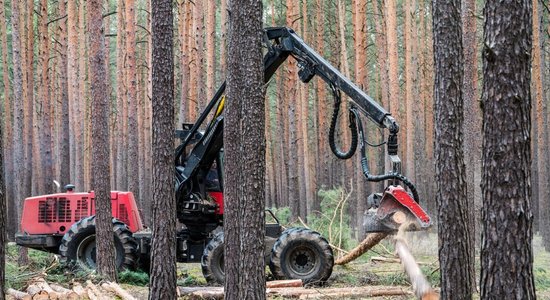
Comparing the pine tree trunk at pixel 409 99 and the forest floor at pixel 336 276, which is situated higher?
the pine tree trunk at pixel 409 99

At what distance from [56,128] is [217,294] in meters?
22.3

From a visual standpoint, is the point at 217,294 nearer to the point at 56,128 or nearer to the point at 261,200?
the point at 261,200

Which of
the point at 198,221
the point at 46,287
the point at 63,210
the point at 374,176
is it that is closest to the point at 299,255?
the point at 198,221

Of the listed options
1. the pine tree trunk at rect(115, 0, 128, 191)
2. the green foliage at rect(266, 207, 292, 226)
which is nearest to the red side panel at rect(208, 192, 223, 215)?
the green foliage at rect(266, 207, 292, 226)

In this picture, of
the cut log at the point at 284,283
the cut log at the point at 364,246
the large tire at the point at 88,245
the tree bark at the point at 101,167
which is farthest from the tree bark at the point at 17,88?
the cut log at the point at 284,283

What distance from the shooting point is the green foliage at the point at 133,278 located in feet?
40.8

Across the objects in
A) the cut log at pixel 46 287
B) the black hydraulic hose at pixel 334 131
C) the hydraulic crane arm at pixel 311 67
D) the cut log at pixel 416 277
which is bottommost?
the cut log at pixel 46 287

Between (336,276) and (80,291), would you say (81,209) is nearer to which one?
(80,291)

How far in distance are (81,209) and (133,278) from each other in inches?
83.1

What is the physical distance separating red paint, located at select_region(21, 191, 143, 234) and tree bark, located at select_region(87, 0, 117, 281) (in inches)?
85.4

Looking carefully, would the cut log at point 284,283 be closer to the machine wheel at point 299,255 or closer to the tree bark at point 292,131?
the machine wheel at point 299,255

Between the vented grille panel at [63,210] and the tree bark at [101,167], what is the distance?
2.33 meters

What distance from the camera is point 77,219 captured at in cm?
1379

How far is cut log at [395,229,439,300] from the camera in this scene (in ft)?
28.6
